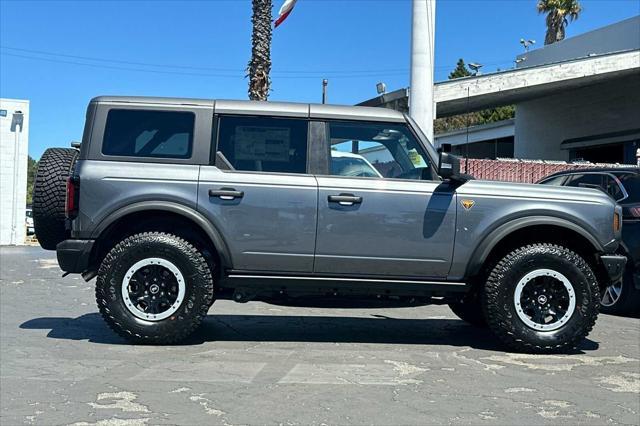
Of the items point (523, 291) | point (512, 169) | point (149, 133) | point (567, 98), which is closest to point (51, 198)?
point (149, 133)

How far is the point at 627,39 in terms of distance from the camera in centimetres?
1998

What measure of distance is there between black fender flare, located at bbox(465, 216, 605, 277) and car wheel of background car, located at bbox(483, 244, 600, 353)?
0.61 feet

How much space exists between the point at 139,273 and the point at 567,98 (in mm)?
20213

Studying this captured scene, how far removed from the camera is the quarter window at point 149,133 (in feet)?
19.3

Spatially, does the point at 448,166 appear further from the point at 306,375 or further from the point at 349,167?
the point at 306,375

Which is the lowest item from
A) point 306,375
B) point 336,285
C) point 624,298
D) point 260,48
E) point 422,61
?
point 306,375

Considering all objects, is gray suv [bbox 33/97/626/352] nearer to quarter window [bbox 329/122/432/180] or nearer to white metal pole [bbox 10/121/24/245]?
quarter window [bbox 329/122/432/180]

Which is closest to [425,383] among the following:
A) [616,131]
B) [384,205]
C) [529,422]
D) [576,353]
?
Result: [529,422]

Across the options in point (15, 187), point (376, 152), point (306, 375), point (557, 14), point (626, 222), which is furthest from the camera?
point (557, 14)

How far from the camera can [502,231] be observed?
582 cm

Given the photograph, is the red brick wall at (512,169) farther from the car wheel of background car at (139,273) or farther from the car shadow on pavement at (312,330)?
the car wheel of background car at (139,273)

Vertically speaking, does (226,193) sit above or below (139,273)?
above

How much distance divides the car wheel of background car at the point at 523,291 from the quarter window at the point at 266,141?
6.79ft

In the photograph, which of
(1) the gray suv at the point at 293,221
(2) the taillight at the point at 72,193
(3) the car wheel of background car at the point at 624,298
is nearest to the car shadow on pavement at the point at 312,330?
(1) the gray suv at the point at 293,221
